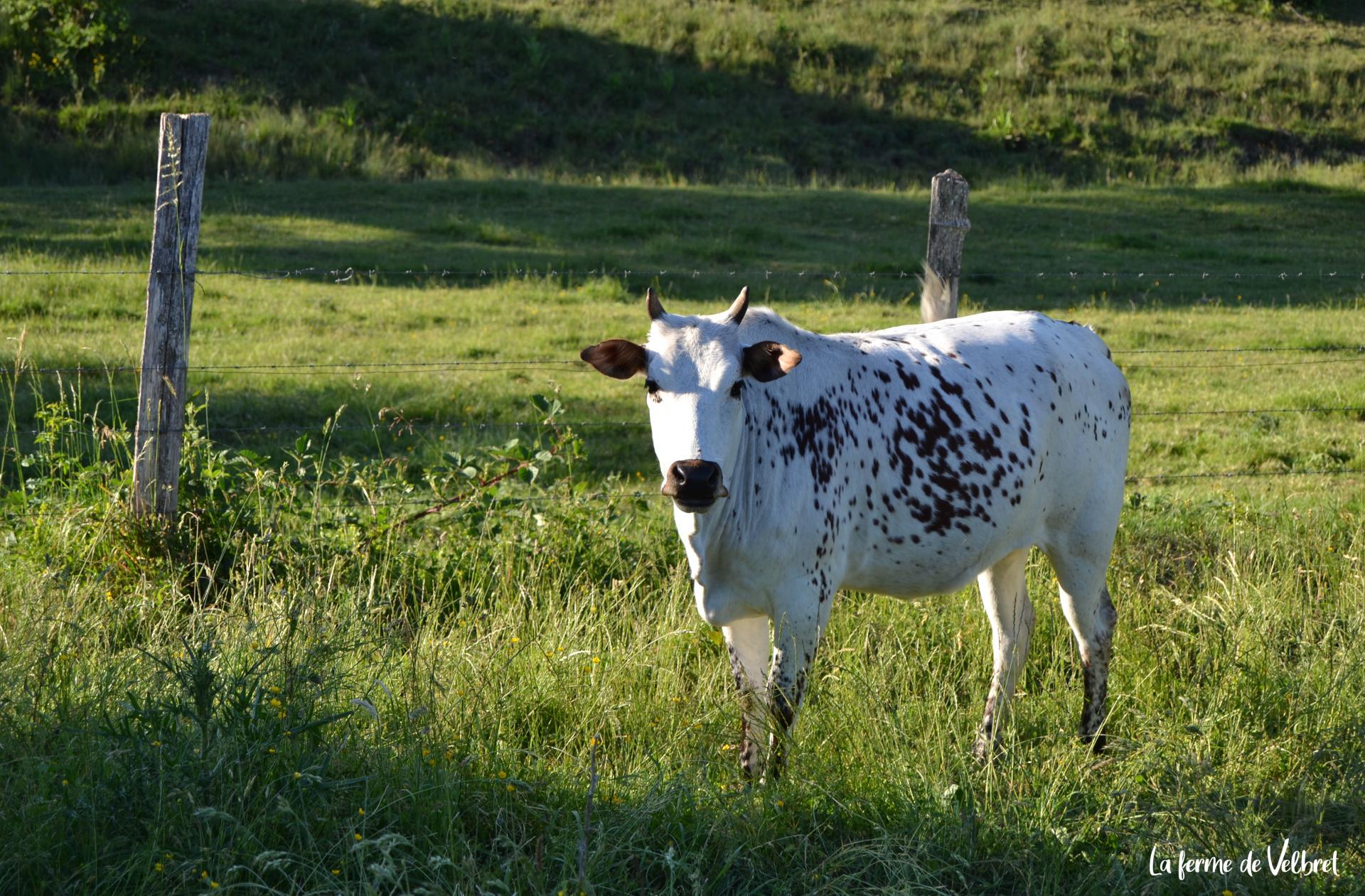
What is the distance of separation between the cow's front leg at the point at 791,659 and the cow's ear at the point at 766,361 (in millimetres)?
800

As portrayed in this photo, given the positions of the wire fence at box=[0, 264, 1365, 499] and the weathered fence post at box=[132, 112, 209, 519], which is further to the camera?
the wire fence at box=[0, 264, 1365, 499]

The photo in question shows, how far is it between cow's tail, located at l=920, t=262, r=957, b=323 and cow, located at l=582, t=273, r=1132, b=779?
1009 millimetres

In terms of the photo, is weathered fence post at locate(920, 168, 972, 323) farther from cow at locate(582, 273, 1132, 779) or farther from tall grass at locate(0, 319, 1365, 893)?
tall grass at locate(0, 319, 1365, 893)

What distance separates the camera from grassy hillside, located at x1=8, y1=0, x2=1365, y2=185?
20.4 meters

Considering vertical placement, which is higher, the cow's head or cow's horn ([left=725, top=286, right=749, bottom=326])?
cow's horn ([left=725, top=286, right=749, bottom=326])

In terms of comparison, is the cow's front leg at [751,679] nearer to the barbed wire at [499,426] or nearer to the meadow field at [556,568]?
the meadow field at [556,568]

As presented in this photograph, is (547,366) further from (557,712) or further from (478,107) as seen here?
(478,107)

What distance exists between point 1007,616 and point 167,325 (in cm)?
378

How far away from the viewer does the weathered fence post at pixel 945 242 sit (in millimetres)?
6207

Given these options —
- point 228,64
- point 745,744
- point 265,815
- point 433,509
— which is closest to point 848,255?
point 433,509

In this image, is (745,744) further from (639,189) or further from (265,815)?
(639,189)

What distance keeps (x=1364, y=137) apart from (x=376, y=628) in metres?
24.3

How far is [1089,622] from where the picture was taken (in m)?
5.01

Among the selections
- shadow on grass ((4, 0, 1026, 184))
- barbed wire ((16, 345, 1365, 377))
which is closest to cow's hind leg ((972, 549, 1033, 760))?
barbed wire ((16, 345, 1365, 377))
